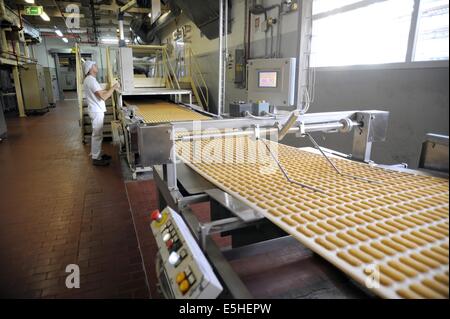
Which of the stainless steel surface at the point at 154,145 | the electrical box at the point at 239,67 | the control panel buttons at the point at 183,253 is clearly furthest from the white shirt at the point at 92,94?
the control panel buttons at the point at 183,253

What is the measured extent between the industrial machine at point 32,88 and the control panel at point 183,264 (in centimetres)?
1206

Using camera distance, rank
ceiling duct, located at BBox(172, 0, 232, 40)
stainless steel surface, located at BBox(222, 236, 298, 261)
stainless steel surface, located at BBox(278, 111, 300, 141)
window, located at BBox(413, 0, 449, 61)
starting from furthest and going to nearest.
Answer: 1. ceiling duct, located at BBox(172, 0, 232, 40)
2. stainless steel surface, located at BBox(278, 111, 300, 141)
3. stainless steel surface, located at BBox(222, 236, 298, 261)
4. window, located at BBox(413, 0, 449, 61)

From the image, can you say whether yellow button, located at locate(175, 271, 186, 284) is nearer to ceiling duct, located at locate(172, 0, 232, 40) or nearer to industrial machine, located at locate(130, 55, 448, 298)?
industrial machine, located at locate(130, 55, 448, 298)

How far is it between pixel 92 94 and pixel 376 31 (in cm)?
428

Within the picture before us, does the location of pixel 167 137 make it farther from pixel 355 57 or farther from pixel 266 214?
pixel 355 57

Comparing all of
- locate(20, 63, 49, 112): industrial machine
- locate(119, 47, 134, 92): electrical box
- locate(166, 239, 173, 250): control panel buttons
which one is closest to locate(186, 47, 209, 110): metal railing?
locate(119, 47, 134, 92): electrical box

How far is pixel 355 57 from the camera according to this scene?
3096 mm

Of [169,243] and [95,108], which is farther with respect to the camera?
[95,108]

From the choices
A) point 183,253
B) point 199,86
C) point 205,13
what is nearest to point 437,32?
point 183,253

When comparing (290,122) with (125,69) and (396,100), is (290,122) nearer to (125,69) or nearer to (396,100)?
(396,100)

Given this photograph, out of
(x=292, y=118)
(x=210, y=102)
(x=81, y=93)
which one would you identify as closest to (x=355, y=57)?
(x=292, y=118)

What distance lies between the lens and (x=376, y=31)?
1712 millimetres

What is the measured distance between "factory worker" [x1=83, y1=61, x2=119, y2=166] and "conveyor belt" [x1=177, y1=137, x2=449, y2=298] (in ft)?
12.2

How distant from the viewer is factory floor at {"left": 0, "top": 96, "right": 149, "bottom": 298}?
2.13m
